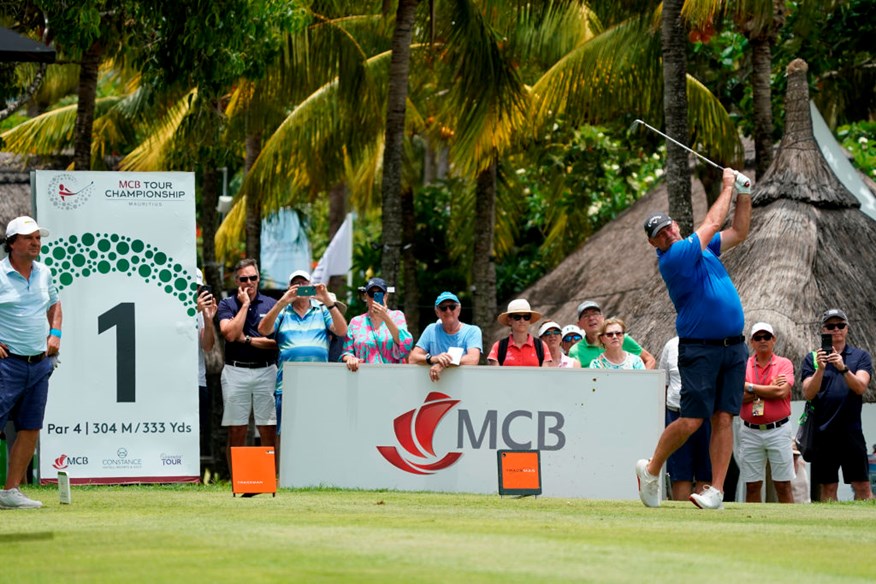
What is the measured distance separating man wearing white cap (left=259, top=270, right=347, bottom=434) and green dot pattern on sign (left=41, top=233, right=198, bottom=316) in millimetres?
756

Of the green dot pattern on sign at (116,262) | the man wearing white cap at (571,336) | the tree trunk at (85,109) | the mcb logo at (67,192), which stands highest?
the tree trunk at (85,109)

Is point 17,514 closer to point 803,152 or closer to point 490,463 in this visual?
point 490,463

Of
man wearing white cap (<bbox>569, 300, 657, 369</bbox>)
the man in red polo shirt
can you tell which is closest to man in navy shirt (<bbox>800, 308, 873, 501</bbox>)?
the man in red polo shirt

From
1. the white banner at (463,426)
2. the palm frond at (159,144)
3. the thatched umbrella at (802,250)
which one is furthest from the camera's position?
the palm frond at (159,144)

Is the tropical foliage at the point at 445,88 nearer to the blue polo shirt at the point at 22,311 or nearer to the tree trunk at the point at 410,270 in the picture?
the tree trunk at the point at 410,270

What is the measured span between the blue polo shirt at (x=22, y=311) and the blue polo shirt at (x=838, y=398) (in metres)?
6.89

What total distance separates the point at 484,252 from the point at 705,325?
14752 mm

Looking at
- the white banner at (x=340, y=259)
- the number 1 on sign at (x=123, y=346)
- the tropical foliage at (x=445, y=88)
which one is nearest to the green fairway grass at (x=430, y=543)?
the number 1 on sign at (x=123, y=346)

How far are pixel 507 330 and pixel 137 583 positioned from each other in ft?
58.7

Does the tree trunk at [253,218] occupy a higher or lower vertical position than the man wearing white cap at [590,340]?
higher

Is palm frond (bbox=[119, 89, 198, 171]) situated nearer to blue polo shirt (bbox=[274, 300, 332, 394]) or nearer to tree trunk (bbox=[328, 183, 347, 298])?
blue polo shirt (bbox=[274, 300, 332, 394])

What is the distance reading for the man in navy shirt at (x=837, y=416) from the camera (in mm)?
13688

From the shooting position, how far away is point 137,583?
243 inches

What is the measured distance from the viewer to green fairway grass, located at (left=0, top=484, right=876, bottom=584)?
6434 mm
